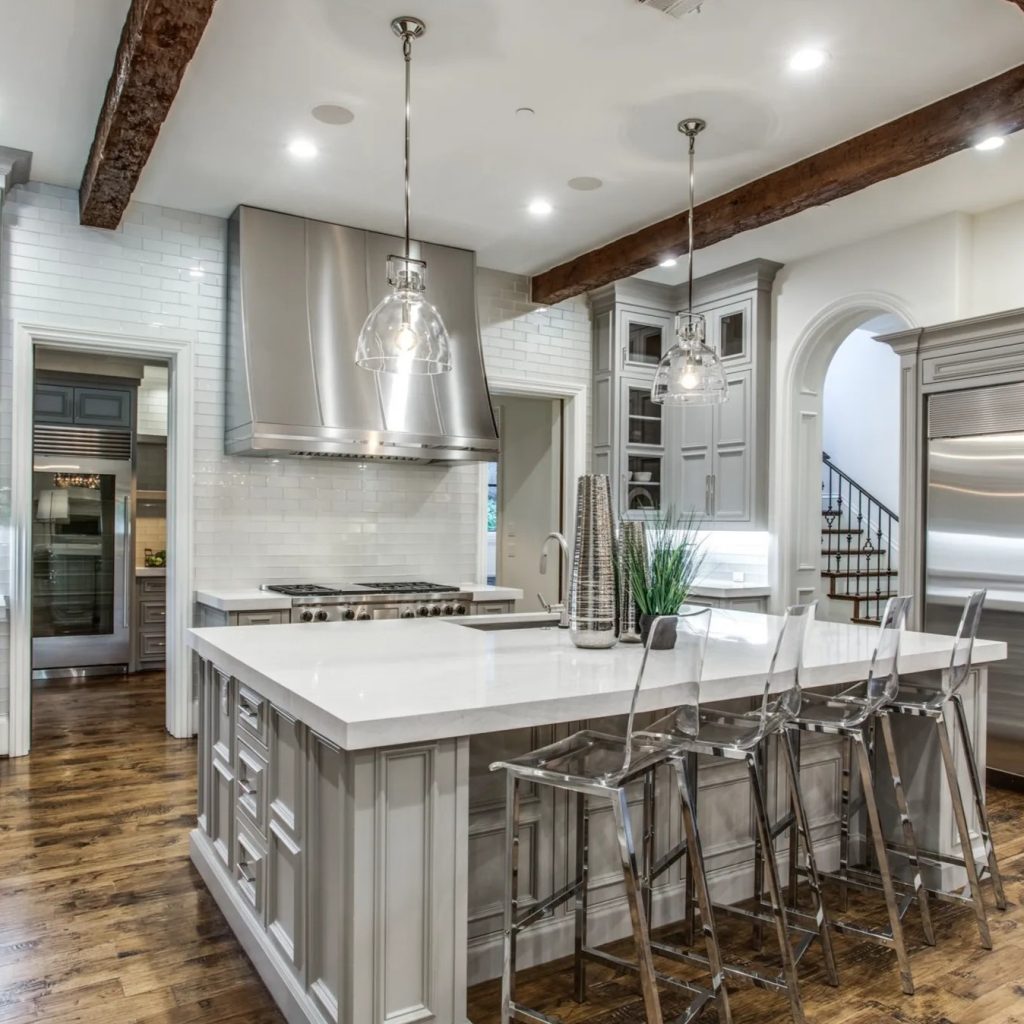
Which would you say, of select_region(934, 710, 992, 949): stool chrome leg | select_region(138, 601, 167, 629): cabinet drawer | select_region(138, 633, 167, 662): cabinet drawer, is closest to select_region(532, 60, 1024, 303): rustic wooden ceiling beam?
select_region(934, 710, 992, 949): stool chrome leg

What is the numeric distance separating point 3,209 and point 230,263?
3.68ft

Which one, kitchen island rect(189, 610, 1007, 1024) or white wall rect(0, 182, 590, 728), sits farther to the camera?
white wall rect(0, 182, 590, 728)

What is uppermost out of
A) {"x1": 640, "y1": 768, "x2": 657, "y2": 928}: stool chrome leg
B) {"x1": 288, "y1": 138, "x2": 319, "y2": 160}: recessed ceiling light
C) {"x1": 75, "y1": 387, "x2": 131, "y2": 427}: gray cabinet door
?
{"x1": 288, "y1": 138, "x2": 319, "y2": 160}: recessed ceiling light

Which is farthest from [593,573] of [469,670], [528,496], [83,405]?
[83,405]

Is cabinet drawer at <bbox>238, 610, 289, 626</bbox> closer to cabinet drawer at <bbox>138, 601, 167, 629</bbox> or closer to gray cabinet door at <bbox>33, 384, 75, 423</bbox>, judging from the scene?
cabinet drawer at <bbox>138, 601, 167, 629</bbox>

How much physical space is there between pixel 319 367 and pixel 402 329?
7.36ft

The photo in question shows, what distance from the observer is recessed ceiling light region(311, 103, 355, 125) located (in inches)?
138

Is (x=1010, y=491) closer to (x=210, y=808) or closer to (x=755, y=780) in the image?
(x=755, y=780)

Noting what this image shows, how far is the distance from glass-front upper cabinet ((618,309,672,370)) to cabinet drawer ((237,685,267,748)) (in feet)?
13.8

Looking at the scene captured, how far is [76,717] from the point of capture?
5.31 m

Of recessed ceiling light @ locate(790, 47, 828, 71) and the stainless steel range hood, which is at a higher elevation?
recessed ceiling light @ locate(790, 47, 828, 71)

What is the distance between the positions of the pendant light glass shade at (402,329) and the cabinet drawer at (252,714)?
3.60 ft

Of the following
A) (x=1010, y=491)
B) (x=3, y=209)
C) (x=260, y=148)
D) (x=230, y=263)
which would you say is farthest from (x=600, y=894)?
(x=3, y=209)

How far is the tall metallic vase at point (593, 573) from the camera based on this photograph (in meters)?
2.61
